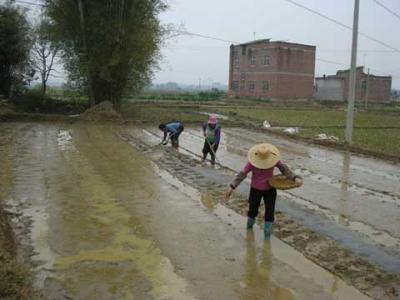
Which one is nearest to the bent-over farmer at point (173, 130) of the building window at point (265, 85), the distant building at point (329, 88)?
the building window at point (265, 85)

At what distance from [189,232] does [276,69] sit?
56430 millimetres

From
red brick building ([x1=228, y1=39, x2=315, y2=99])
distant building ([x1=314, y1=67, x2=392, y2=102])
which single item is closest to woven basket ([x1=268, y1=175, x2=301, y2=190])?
red brick building ([x1=228, y1=39, x2=315, y2=99])

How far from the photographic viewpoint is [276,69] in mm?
61594

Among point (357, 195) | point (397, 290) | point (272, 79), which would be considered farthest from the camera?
point (272, 79)

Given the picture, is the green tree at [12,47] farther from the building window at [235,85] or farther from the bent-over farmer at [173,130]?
the building window at [235,85]

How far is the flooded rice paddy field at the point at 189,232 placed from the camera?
5.22 metres

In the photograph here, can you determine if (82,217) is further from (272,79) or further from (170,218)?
(272,79)

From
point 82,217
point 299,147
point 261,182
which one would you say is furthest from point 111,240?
point 299,147

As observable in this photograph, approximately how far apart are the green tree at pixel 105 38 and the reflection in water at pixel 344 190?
15.4m

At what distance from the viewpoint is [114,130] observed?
21.1m

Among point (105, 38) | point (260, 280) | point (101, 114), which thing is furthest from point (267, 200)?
point (105, 38)

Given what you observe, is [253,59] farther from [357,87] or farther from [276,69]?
[357,87]

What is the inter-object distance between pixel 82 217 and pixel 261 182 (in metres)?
2.75

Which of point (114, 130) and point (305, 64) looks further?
point (305, 64)
